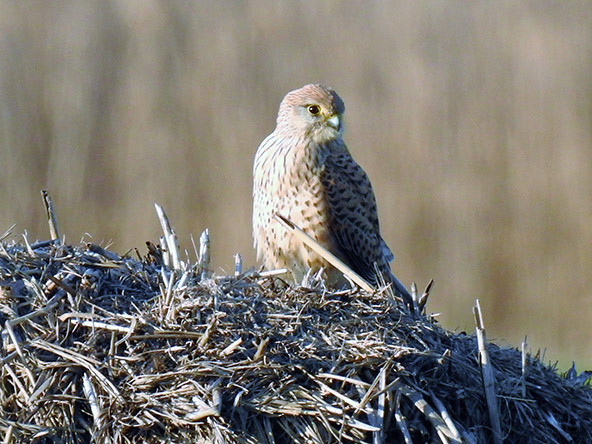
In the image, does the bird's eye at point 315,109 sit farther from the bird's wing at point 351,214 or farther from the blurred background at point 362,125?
the blurred background at point 362,125

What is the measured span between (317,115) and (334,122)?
105 millimetres

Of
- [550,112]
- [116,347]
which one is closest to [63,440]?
[116,347]

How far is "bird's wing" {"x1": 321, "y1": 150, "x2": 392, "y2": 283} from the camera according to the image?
4574mm

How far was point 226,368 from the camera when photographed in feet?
8.11

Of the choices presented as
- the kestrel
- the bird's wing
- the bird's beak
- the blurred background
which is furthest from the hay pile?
the blurred background

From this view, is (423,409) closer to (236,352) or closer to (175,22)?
(236,352)

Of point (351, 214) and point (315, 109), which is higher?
point (315, 109)

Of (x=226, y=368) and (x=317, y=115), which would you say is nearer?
(x=226, y=368)

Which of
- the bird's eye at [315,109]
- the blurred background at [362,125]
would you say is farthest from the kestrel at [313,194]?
the blurred background at [362,125]

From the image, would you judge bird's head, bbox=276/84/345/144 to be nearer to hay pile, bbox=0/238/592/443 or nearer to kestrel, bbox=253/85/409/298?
kestrel, bbox=253/85/409/298

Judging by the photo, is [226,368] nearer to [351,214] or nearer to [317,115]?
[351,214]

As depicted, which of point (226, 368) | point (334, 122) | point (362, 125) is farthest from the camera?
point (362, 125)

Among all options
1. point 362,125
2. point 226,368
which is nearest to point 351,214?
point 226,368

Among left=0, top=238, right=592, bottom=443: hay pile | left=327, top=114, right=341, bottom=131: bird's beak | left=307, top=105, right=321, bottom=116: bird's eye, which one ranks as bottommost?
left=0, top=238, right=592, bottom=443: hay pile
